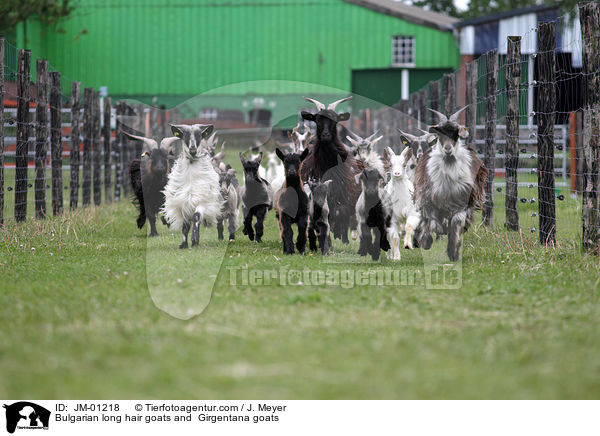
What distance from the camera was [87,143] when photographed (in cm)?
1698

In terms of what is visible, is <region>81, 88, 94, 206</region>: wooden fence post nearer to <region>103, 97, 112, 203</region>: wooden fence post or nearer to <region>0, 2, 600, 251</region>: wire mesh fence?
<region>0, 2, 600, 251</region>: wire mesh fence

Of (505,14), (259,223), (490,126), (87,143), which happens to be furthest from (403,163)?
(505,14)

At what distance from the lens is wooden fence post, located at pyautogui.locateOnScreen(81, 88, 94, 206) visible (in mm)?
16656

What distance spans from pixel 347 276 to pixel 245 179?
3966 millimetres

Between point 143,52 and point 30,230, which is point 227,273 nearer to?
point 30,230

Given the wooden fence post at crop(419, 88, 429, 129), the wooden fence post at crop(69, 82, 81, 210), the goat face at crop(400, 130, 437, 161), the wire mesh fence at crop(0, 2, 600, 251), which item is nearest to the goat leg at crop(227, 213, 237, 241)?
the goat face at crop(400, 130, 437, 161)

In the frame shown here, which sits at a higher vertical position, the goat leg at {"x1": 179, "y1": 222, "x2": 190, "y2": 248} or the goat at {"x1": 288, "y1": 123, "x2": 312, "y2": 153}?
the goat at {"x1": 288, "y1": 123, "x2": 312, "y2": 153}

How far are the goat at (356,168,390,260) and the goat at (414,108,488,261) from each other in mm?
551

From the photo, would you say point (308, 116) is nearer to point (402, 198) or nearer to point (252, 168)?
point (252, 168)

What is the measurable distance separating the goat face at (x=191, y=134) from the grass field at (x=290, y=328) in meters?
1.61

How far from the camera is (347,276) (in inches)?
306

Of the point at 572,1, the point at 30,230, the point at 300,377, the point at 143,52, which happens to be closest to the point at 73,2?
the point at 143,52

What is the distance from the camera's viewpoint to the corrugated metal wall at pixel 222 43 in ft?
→ 120

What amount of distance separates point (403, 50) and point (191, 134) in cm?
2826
